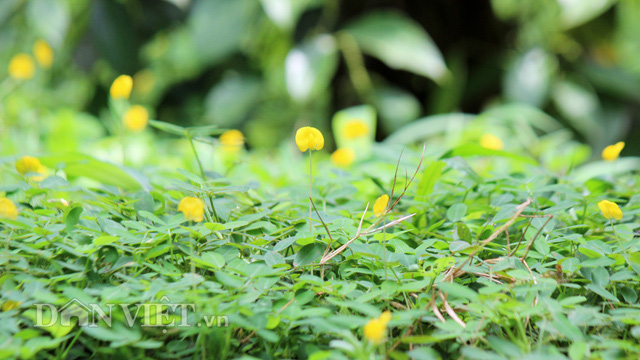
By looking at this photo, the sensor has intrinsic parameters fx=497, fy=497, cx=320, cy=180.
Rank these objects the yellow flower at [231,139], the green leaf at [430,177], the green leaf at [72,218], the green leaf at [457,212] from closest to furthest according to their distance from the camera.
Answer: the green leaf at [72,218] → the green leaf at [457,212] → the green leaf at [430,177] → the yellow flower at [231,139]

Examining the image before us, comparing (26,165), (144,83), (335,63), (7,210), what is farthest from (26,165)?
(144,83)

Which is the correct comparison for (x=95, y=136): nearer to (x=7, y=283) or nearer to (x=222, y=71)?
(x=222, y=71)

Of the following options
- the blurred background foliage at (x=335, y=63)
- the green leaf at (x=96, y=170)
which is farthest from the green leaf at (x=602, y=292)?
the blurred background foliage at (x=335, y=63)

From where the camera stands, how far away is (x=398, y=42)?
2201mm

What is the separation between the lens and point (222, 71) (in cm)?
269

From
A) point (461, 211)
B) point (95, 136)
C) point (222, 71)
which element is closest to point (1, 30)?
point (95, 136)

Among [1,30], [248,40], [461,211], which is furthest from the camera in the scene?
A: [248,40]

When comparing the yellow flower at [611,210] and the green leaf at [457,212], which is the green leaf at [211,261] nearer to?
the green leaf at [457,212]

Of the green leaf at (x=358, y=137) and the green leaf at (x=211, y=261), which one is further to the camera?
the green leaf at (x=358, y=137)

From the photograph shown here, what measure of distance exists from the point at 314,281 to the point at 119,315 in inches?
7.5

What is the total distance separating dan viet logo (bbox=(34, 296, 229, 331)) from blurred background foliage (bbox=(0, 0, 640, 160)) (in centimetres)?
166

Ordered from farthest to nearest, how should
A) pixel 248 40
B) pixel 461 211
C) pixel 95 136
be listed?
pixel 248 40, pixel 95 136, pixel 461 211

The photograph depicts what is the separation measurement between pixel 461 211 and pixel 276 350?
31cm

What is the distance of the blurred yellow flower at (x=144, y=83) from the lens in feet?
10.3
